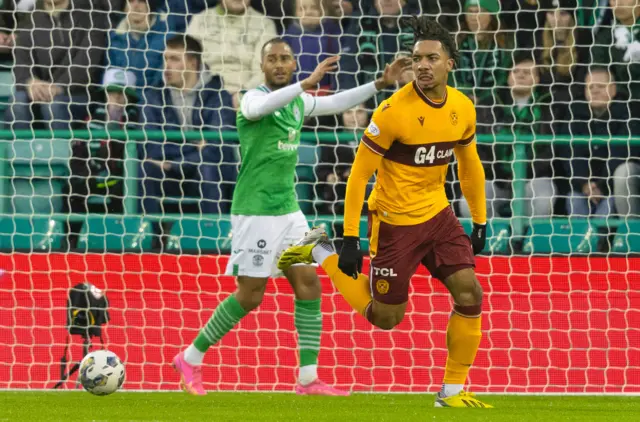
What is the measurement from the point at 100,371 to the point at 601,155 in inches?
213

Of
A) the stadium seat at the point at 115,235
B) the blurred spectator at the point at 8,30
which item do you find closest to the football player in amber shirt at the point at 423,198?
the stadium seat at the point at 115,235

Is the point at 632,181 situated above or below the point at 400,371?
above

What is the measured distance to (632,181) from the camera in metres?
10.2

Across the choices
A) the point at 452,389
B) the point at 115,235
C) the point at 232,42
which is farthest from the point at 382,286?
the point at 232,42

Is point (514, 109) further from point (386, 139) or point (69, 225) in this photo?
point (386, 139)

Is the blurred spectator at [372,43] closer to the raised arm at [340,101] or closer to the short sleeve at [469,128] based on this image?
the raised arm at [340,101]

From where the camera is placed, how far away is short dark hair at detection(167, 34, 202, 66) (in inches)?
396

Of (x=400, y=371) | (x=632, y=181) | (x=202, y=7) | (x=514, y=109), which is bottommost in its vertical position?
(x=400, y=371)

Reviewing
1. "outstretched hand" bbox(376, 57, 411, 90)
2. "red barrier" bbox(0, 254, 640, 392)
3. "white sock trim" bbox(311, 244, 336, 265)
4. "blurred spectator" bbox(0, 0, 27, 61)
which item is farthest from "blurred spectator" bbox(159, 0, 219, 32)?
Result: "white sock trim" bbox(311, 244, 336, 265)

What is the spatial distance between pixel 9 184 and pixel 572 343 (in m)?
4.99

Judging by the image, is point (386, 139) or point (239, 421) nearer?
Answer: point (239, 421)

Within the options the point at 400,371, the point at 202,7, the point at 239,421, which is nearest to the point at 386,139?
the point at 239,421

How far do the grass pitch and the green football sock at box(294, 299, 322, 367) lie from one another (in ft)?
0.82

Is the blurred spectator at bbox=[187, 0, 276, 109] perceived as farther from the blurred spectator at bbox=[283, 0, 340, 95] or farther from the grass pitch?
the grass pitch
